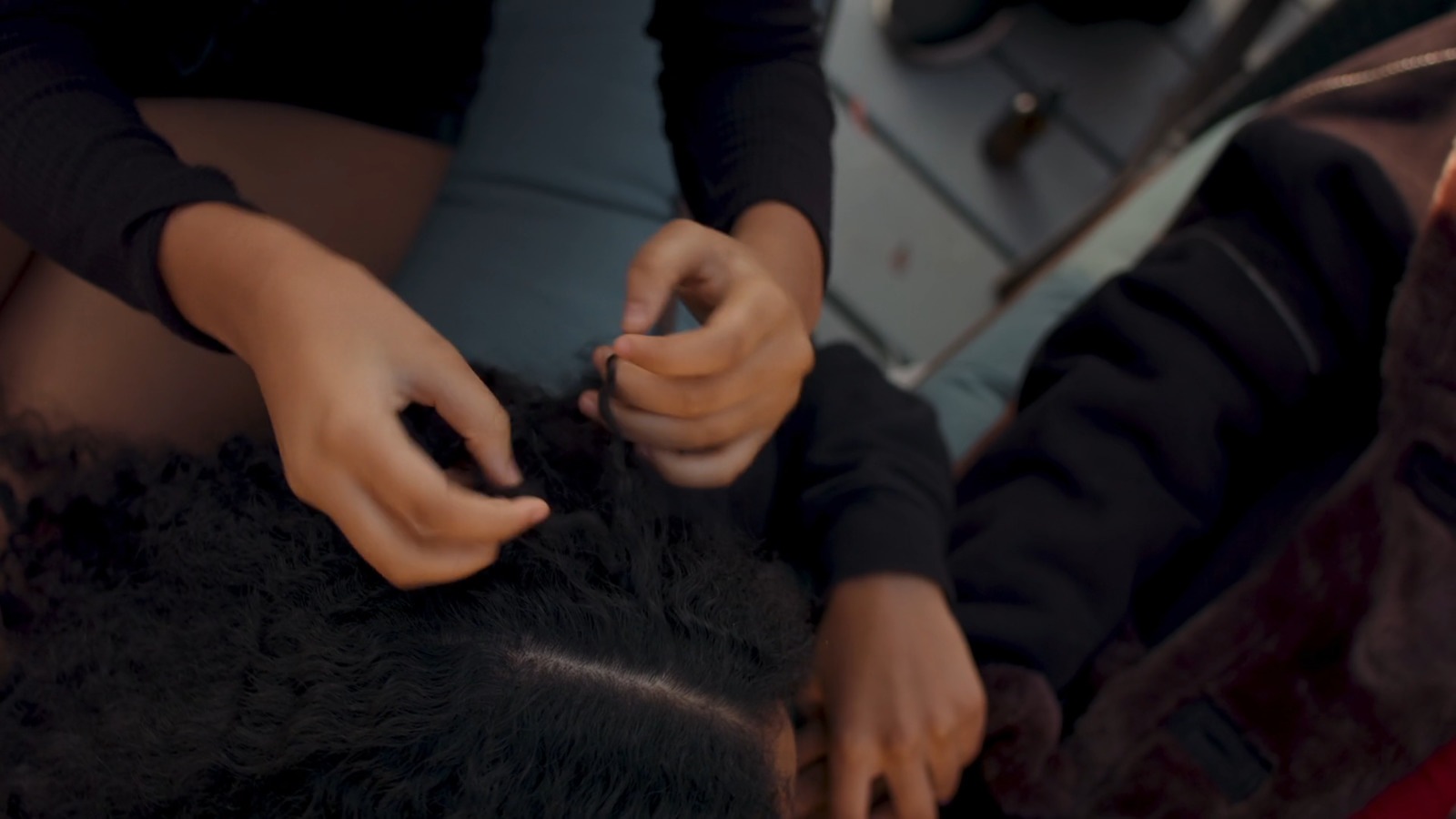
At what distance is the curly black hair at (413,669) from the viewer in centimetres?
32

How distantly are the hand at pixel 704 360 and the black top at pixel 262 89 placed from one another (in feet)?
0.53

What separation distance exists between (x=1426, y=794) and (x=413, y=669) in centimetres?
73

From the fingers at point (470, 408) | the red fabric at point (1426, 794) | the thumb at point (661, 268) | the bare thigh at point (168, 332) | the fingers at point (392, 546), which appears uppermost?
the thumb at point (661, 268)

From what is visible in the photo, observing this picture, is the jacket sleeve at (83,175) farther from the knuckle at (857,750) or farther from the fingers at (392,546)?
the knuckle at (857,750)

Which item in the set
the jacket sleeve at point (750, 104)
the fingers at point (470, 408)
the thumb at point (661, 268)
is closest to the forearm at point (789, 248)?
the jacket sleeve at point (750, 104)

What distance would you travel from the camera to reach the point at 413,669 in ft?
1.07

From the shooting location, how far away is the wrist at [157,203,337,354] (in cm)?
35

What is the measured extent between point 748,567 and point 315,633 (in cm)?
19

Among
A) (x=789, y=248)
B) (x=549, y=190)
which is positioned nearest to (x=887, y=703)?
(x=789, y=248)

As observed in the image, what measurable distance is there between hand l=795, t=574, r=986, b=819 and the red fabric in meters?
0.33

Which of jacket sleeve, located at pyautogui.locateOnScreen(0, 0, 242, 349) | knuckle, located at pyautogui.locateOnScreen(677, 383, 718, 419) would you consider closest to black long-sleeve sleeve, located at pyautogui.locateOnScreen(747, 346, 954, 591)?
knuckle, located at pyautogui.locateOnScreen(677, 383, 718, 419)

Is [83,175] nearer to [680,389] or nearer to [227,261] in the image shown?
[227,261]

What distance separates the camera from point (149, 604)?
369 mm

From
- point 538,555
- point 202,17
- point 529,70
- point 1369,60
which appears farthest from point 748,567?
point 1369,60
